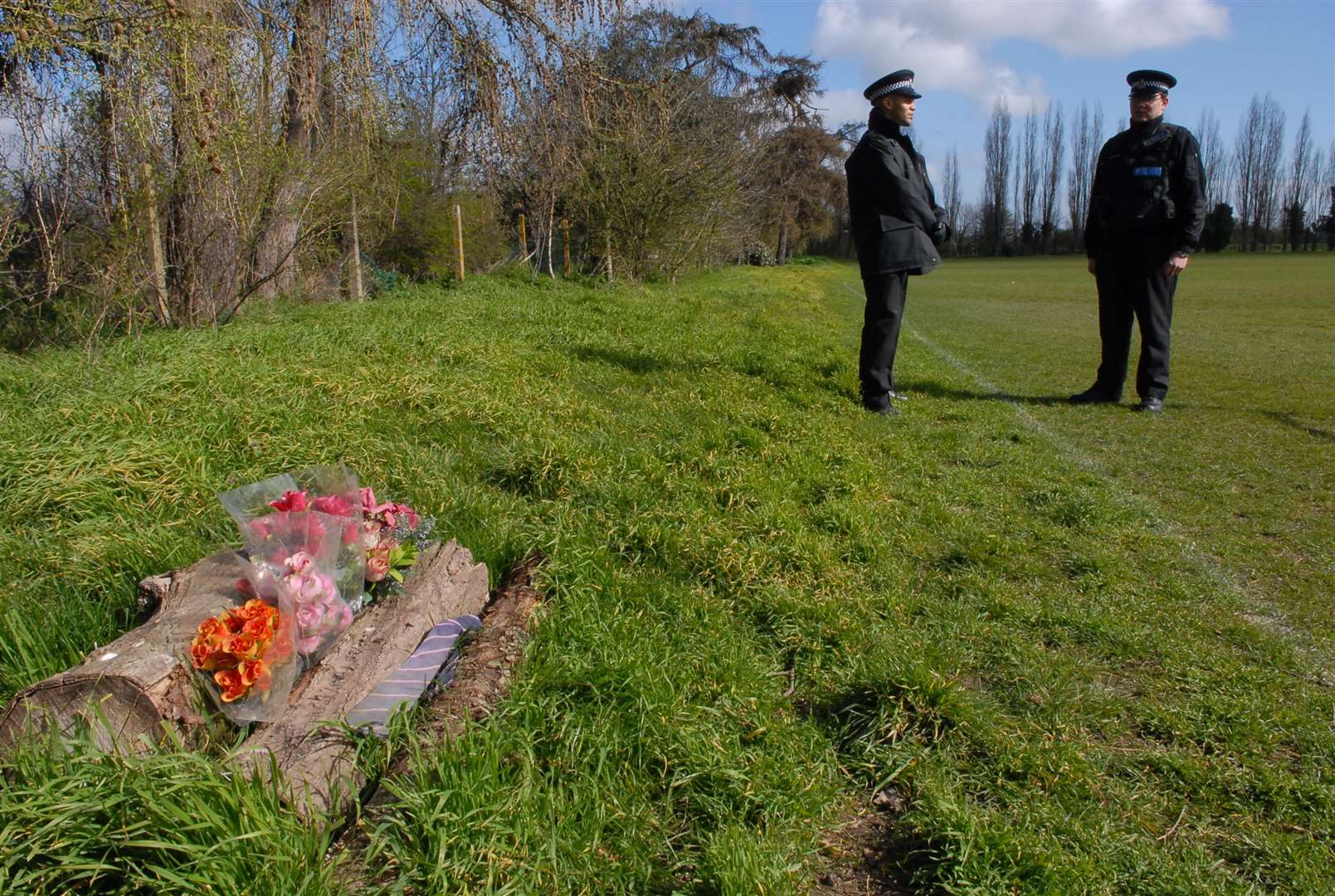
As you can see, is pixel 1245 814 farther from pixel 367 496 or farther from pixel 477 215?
pixel 477 215

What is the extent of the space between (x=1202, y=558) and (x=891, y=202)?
12.2 ft

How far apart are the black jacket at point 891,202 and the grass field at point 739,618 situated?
124 centimetres

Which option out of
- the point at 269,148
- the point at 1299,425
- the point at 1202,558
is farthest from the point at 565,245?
the point at 1202,558

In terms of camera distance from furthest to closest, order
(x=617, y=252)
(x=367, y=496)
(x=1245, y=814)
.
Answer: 1. (x=617, y=252)
2. (x=367, y=496)
3. (x=1245, y=814)

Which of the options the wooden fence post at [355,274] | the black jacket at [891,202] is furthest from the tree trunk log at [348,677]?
the wooden fence post at [355,274]

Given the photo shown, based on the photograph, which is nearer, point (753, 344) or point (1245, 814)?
point (1245, 814)

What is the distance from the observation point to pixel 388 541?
321cm

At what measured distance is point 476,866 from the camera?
202cm

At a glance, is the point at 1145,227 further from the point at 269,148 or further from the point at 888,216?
the point at 269,148

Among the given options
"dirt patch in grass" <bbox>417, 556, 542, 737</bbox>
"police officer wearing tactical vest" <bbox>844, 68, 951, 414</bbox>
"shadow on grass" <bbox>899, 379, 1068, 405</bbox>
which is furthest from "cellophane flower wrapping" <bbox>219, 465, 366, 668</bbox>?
"shadow on grass" <bbox>899, 379, 1068, 405</bbox>

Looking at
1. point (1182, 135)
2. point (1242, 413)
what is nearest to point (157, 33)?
point (1182, 135)

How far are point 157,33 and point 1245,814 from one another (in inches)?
257

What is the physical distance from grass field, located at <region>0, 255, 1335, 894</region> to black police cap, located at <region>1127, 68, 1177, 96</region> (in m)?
2.55

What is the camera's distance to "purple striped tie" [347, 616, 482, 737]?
2518 mm
